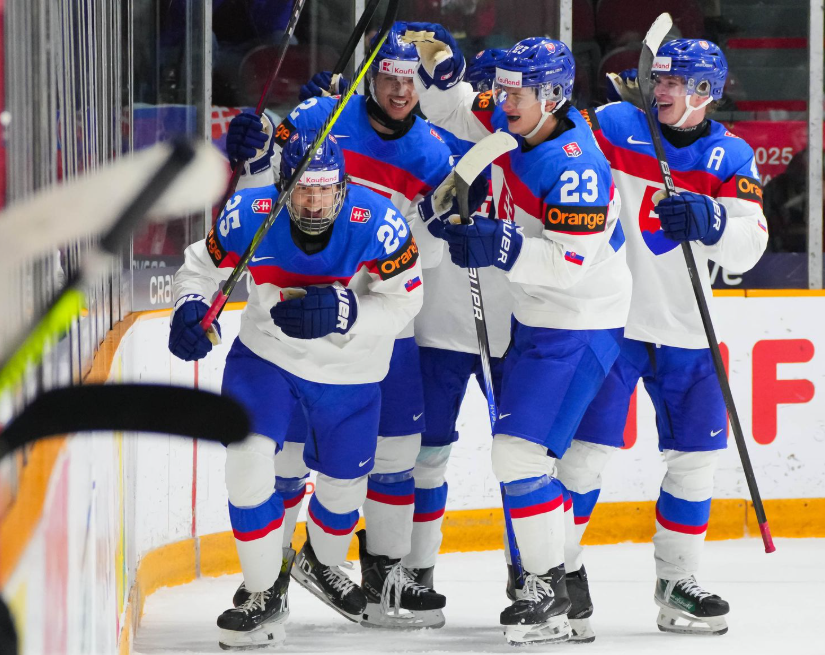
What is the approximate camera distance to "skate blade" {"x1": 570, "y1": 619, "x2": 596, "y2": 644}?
117 inches

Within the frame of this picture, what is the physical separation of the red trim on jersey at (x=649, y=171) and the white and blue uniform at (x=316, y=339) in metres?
0.70

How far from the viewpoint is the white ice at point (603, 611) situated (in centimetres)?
291

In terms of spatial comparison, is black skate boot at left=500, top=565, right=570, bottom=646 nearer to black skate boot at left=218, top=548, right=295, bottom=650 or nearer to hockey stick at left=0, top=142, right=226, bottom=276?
black skate boot at left=218, top=548, right=295, bottom=650

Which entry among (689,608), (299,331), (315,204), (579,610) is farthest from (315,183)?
(689,608)

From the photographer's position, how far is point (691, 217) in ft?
9.20

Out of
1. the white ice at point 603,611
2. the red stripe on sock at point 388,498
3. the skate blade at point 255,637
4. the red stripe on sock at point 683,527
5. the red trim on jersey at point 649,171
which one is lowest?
the white ice at point 603,611

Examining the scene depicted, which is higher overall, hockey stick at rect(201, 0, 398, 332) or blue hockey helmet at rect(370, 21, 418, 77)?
blue hockey helmet at rect(370, 21, 418, 77)

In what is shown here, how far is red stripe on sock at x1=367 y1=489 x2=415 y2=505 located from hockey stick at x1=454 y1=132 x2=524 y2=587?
0.25 metres

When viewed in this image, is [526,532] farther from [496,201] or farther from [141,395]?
[141,395]

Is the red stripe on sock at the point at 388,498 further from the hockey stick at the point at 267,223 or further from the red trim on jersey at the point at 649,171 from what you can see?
the red trim on jersey at the point at 649,171

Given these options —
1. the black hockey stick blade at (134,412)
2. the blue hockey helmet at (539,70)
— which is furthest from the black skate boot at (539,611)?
the black hockey stick blade at (134,412)

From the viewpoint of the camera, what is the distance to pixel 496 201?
302 cm

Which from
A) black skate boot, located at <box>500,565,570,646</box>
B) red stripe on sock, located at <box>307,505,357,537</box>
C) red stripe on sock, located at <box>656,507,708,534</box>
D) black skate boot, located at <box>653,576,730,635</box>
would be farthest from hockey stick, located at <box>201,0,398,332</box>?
black skate boot, located at <box>653,576,730,635</box>

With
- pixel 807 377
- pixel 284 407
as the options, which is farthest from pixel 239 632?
pixel 807 377
